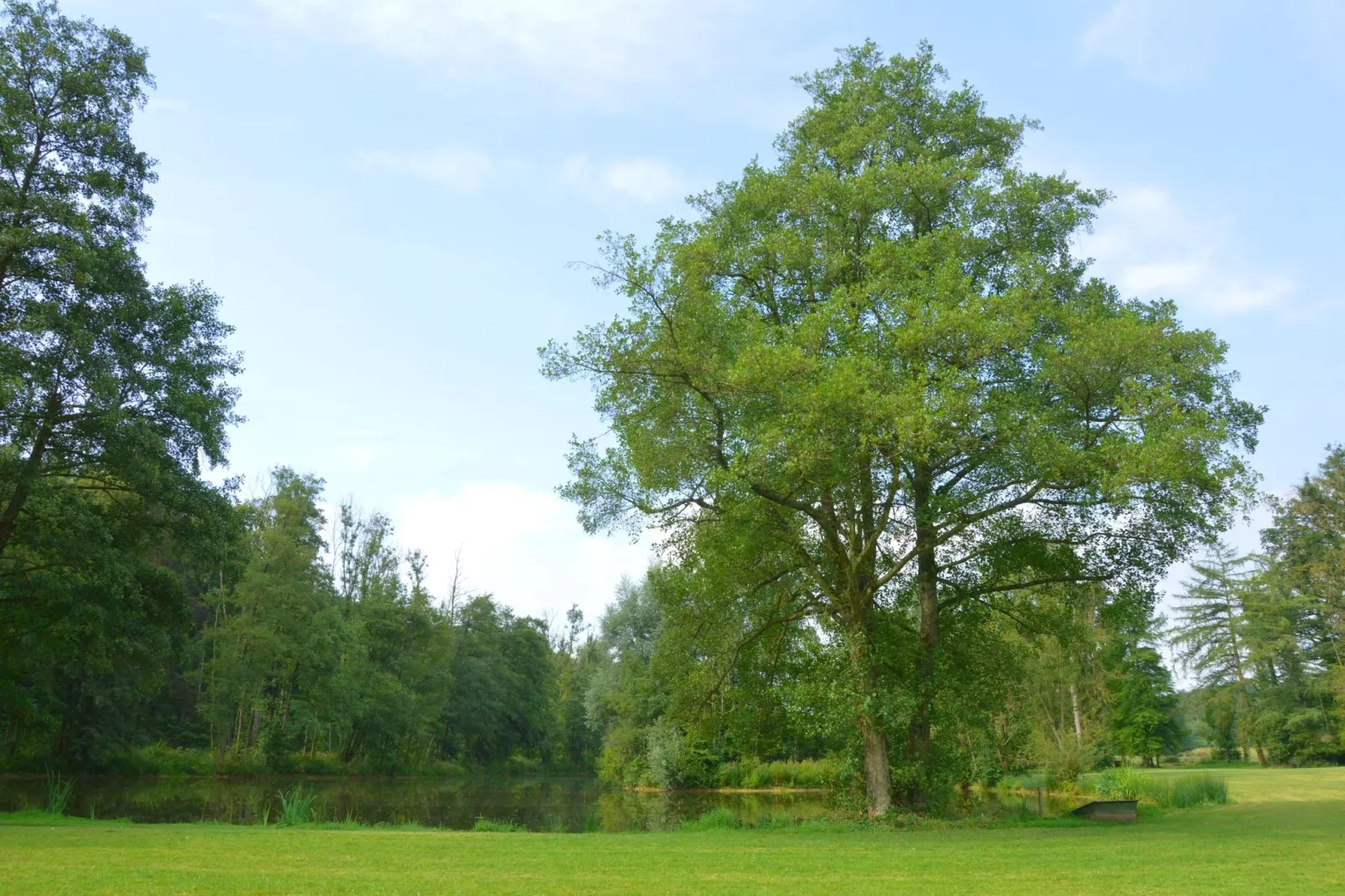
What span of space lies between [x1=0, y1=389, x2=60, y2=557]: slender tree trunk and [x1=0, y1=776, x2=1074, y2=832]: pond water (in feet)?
26.4

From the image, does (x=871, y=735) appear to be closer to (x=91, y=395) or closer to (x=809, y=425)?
(x=809, y=425)

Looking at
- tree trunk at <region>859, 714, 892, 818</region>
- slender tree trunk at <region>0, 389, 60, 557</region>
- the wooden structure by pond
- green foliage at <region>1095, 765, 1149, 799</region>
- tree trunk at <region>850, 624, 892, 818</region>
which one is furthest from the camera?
green foliage at <region>1095, 765, 1149, 799</region>

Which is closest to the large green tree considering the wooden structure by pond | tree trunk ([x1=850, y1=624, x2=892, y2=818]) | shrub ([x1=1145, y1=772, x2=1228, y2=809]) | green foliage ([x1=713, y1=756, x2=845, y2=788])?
tree trunk ([x1=850, y1=624, x2=892, y2=818])

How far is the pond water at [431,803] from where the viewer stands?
2605cm

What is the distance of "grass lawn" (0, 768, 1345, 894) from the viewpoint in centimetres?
930

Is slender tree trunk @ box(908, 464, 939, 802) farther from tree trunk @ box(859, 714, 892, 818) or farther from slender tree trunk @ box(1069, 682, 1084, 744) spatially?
slender tree trunk @ box(1069, 682, 1084, 744)

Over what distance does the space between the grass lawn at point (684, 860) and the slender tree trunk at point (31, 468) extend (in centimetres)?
686

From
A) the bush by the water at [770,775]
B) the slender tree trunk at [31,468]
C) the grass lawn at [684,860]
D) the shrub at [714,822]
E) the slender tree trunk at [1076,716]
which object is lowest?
the bush by the water at [770,775]

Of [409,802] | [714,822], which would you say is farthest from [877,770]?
[409,802]

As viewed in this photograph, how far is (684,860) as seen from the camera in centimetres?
1241

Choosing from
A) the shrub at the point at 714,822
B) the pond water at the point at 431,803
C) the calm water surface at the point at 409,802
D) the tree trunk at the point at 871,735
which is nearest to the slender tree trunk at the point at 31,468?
the calm water surface at the point at 409,802

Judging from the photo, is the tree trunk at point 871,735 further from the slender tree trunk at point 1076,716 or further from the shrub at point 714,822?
the slender tree trunk at point 1076,716

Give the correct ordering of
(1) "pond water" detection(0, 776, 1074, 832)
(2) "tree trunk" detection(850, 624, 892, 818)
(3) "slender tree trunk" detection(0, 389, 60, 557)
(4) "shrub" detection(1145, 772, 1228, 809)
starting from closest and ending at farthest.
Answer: (2) "tree trunk" detection(850, 624, 892, 818), (3) "slender tree trunk" detection(0, 389, 60, 557), (4) "shrub" detection(1145, 772, 1228, 809), (1) "pond water" detection(0, 776, 1074, 832)

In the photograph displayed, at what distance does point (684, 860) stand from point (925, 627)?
1040cm
